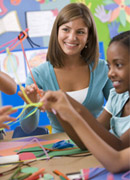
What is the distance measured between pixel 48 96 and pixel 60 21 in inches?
29.3

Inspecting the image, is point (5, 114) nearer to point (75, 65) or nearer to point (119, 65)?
point (119, 65)

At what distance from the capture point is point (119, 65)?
0.82 metres

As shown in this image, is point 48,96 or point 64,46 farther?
point 64,46

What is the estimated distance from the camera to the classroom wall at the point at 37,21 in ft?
8.08

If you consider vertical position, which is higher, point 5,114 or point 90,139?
point 5,114

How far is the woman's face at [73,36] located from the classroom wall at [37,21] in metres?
1.09

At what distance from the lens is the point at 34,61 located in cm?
251

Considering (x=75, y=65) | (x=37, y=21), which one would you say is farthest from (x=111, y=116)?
(x=37, y=21)

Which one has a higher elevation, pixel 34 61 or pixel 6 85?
pixel 34 61

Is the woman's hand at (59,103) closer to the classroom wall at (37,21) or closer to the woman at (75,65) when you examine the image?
the woman at (75,65)

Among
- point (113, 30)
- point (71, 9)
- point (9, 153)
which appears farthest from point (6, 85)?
point (113, 30)

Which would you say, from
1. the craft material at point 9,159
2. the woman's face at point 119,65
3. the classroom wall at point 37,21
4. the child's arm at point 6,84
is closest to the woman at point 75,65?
the child's arm at point 6,84

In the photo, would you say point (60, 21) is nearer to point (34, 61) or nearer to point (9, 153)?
point (9, 153)

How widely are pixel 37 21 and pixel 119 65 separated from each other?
1870mm
